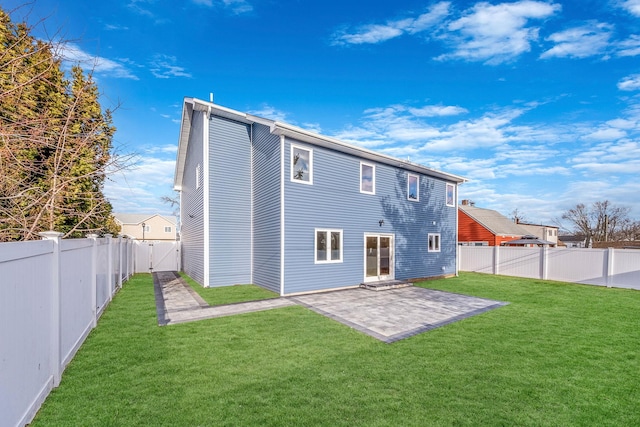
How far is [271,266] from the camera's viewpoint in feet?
34.6

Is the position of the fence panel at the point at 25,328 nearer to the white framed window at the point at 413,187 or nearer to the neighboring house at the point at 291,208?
the neighboring house at the point at 291,208

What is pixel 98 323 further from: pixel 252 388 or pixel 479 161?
pixel 479 161

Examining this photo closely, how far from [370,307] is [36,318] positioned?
7153 millimetres

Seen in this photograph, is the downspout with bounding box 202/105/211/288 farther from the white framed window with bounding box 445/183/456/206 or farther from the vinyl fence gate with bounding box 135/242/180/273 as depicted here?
the white framed window with bounding box 445/183/456/206

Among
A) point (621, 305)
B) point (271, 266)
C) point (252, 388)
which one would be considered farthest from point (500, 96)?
point (252, 388)

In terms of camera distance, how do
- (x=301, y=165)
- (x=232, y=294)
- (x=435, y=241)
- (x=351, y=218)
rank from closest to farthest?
(x=232, y=294), (x=301, y=165), (x=351, y=218), (x=435, y=241)

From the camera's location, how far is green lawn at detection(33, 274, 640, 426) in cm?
319

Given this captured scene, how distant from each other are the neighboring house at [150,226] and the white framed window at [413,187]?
1638 inches

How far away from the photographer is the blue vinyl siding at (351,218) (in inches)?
404

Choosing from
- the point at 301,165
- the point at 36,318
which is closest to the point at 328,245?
the point at 301,165

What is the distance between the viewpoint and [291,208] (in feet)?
33.3

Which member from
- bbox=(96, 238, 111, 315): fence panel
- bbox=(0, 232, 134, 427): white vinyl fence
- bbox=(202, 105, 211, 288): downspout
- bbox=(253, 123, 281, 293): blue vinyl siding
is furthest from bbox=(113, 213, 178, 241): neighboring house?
bbox=(0, 232, 134, 427): white vinyl fence

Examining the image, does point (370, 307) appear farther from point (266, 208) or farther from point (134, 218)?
point (134, 218)

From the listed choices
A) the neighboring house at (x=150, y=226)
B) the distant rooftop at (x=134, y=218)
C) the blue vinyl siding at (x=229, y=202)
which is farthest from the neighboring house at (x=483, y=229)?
the distant rooftop at (x=134, y=218)
